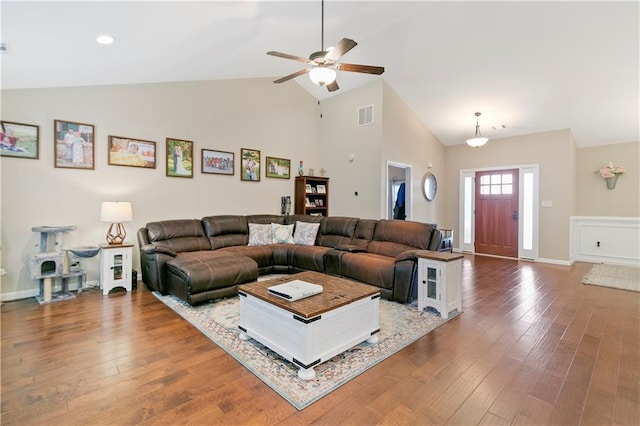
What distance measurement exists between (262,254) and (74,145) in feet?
9.52

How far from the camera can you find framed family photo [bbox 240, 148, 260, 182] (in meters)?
5.70

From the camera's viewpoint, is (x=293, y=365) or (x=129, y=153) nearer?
(x=293, y=365)

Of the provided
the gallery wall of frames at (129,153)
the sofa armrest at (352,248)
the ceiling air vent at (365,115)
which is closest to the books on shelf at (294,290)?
the sofa armrest at (352,248)

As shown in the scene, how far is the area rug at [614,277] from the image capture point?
4.47 metres

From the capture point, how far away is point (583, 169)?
6609 millimetres

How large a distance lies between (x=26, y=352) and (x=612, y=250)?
902 centimetres

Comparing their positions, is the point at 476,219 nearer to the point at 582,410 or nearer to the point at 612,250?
the point at 612,250

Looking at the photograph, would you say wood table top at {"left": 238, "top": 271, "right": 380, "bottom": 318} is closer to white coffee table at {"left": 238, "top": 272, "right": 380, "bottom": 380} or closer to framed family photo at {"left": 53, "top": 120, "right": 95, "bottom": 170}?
white coffee table at {"left": 238, "top": 272, "right": 380, "bottom": 380}

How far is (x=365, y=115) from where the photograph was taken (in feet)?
19.4

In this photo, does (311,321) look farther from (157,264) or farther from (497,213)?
(497,213)

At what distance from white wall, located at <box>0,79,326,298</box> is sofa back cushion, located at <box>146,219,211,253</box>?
1.29 feet

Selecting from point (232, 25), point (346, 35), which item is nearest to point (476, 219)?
point (346, 35)

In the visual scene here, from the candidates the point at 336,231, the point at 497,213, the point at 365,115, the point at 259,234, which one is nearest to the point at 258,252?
the point at 259,234

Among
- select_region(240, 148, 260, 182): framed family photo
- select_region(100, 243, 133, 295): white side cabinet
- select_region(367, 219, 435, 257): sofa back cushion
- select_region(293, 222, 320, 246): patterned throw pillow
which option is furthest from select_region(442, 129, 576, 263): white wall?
select_region(100, 243, 133, 295): white side cabinet
